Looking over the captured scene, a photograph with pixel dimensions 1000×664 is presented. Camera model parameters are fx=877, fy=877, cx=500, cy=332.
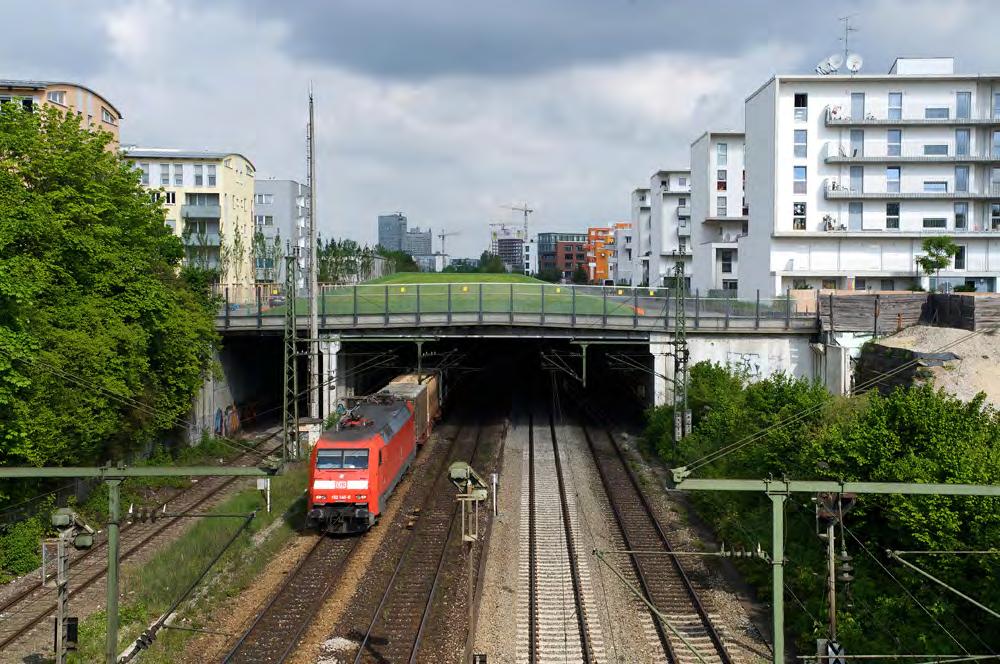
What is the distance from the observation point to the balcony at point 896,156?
5166 cm

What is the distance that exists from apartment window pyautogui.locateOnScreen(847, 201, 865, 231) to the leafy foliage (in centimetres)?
3298

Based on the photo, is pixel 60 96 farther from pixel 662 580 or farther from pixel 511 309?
pixel 662 580

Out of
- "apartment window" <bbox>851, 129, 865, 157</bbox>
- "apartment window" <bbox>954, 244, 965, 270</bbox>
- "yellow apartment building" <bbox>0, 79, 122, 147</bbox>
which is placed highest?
"yellow apartment building" <bbox>0, 79, 122, 147</bbox>

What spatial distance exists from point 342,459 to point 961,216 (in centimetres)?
4479

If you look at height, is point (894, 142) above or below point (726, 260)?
above

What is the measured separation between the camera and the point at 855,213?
53531 millimetres

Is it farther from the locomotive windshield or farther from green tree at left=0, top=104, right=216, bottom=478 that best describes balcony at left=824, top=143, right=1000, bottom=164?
the locomotive windshield

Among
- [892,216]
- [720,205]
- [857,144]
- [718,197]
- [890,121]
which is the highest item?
[890,121]

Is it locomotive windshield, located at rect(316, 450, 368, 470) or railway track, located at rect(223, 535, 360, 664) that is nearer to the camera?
railway track, located at rect(223, 535, 360, 664)

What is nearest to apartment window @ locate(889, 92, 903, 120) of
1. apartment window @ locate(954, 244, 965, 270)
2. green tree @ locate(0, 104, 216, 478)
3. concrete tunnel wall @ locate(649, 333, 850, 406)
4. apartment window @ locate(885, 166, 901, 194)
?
apartment window @ locate(885, 166, 901, 194)

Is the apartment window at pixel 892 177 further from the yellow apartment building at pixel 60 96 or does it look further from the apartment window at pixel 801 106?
the yellow apartment building at pixel 60 96

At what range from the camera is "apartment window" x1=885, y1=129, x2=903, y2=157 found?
2071 inches

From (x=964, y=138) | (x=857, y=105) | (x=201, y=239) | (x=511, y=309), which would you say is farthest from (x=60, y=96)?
(x=964, y=138)

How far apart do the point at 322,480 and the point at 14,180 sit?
37.4ft
